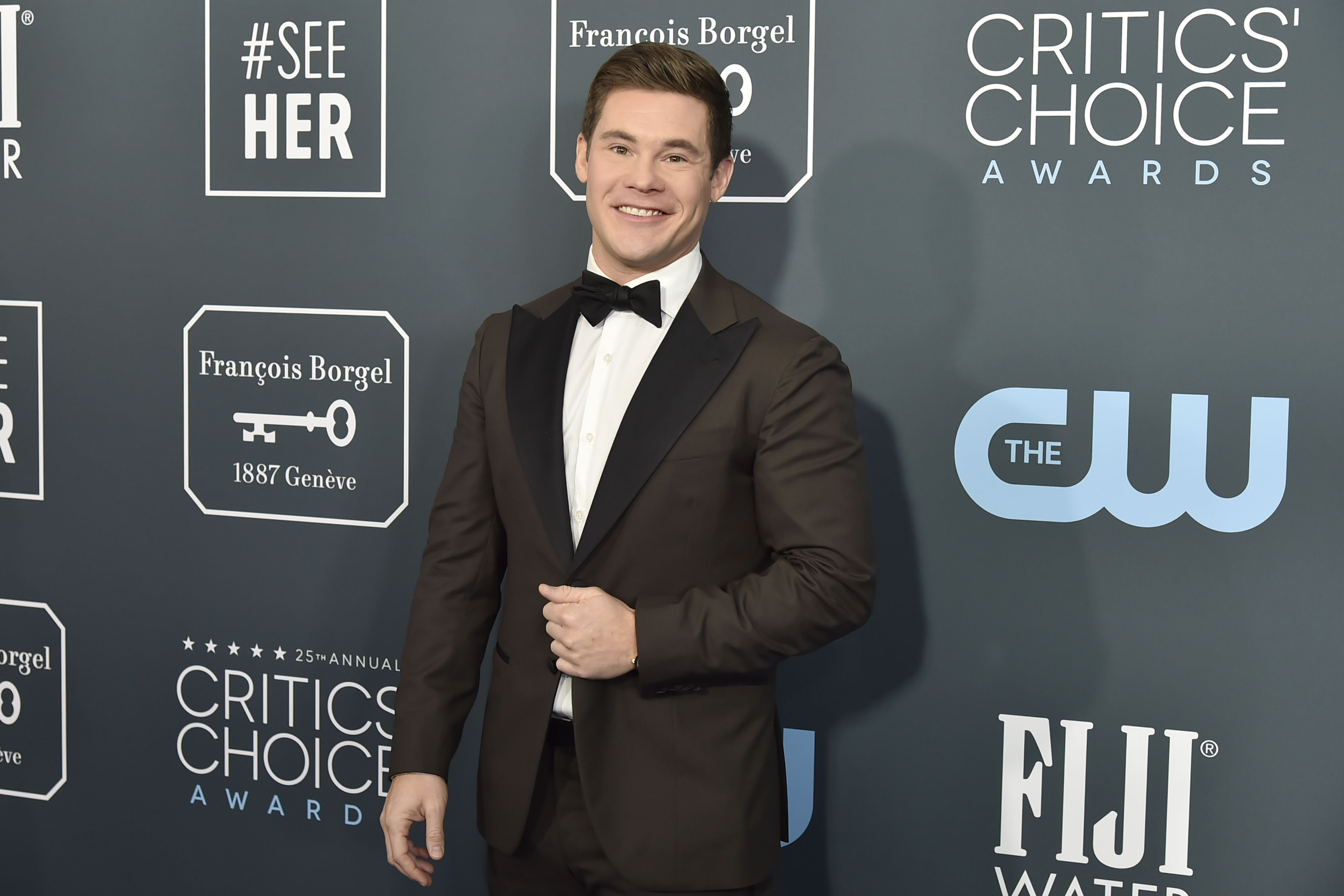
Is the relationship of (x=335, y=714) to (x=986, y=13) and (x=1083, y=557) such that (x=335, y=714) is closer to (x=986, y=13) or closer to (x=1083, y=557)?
(x=1083, y=557)

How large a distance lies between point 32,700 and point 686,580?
74.2 inches

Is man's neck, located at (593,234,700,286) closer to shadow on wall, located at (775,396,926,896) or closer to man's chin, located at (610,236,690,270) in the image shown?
man's chin, located at (610,236,690,270)

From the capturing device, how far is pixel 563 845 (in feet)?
5.41

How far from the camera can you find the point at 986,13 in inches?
81.5

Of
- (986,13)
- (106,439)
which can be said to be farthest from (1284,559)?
(106,439)

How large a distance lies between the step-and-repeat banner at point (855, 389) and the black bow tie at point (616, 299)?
0.57 m

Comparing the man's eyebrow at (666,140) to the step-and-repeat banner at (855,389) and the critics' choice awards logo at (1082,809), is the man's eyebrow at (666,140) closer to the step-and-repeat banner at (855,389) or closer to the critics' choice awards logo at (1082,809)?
the step-and-repeat banner at (855,389)

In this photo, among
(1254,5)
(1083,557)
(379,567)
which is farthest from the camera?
(379,567)

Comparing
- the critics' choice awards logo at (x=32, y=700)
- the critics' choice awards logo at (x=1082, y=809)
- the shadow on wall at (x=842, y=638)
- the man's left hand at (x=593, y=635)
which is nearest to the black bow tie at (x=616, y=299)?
the man's left hand at (x=593, y=635)

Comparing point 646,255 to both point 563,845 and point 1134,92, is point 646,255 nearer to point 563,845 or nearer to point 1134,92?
point 563,845

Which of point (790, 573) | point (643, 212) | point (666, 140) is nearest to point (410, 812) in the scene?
point (790, 573)

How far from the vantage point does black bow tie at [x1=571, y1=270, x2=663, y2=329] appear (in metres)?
1.68

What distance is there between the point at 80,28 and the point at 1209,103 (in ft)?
7.39

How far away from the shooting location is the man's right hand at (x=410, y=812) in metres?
1.66
